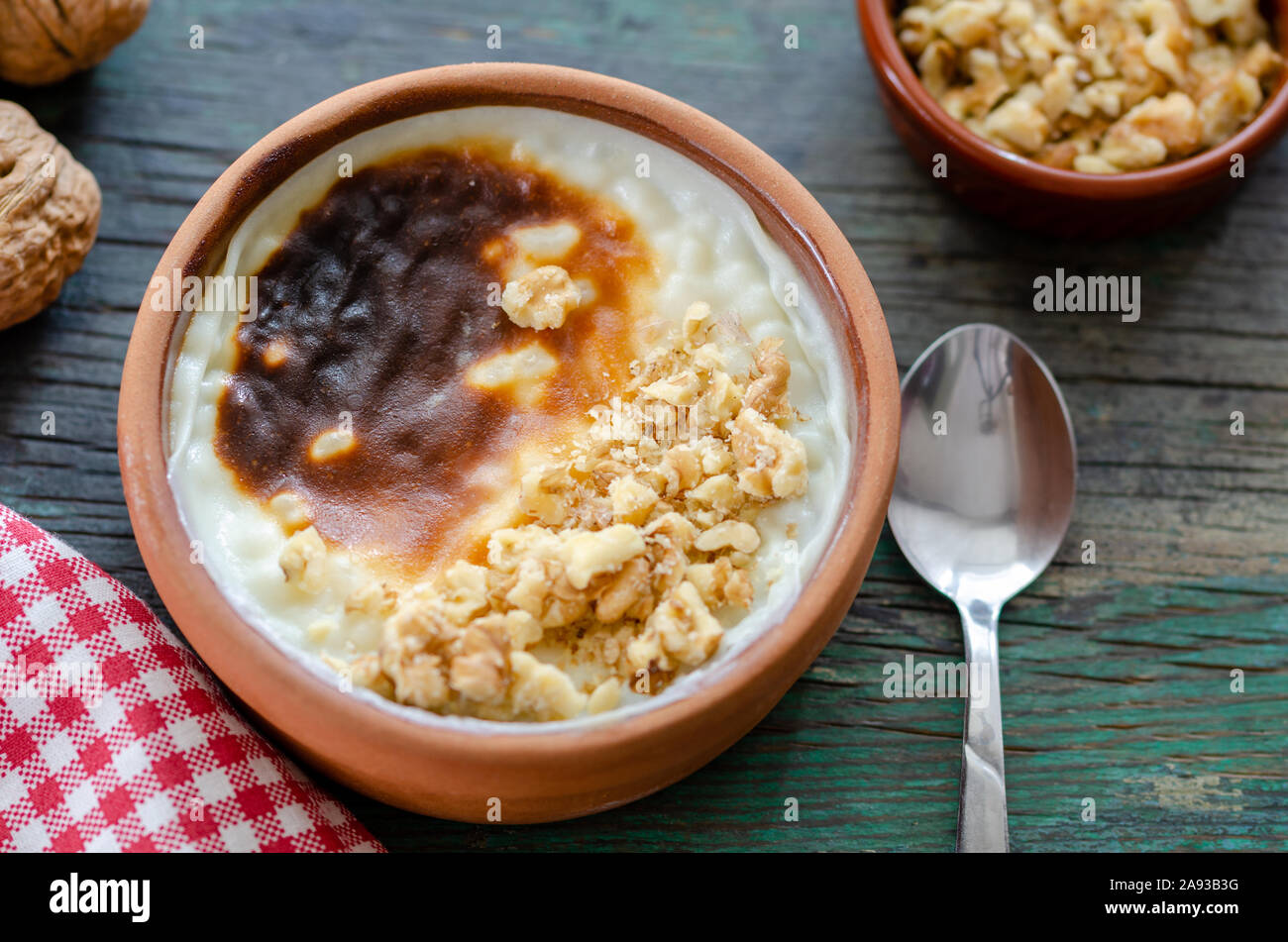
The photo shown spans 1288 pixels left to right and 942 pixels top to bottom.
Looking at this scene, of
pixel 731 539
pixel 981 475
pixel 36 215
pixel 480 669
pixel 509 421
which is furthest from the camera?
pixel 981 475

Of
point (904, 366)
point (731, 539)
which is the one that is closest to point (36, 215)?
point (731, 539)

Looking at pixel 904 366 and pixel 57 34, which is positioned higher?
pixel 57 34

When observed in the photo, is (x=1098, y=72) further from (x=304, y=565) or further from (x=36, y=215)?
(x=36, y=215)

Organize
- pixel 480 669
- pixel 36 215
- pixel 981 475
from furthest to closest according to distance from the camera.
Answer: pixel 981 475 < pixel 36 215 < pixel 480 669

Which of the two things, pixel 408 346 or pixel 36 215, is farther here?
pixel 36 215

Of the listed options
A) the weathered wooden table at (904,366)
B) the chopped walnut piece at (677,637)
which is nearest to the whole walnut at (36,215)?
the weathered wooden table at (904,366)

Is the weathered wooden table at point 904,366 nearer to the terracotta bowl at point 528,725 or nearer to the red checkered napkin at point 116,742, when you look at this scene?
the red checkered napkin at point 116,742

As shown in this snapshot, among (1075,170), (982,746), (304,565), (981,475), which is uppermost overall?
(1075,170)
